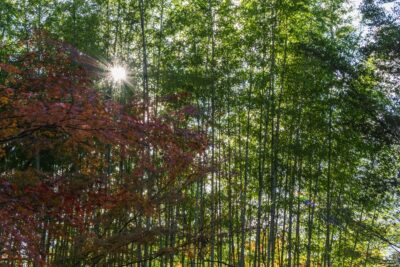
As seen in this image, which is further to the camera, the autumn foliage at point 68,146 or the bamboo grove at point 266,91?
the bamboo grove at point 266,91

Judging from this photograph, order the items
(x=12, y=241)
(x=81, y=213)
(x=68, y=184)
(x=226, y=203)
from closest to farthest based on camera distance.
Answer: (x=12, y=241) < (x=68, y=184) < (x=81, y=213) < (x=226, y=203)

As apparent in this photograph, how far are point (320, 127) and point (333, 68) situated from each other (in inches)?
71.5

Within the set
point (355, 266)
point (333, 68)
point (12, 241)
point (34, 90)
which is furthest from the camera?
point (355, 266)

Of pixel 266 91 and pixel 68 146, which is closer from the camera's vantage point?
pixel 68 146

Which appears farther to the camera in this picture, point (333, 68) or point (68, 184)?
point (333, 68)

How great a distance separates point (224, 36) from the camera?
361 inches

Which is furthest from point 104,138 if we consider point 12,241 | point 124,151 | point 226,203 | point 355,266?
point 355,266

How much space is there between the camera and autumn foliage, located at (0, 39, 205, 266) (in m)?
2.75

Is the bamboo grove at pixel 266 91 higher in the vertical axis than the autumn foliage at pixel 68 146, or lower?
higher

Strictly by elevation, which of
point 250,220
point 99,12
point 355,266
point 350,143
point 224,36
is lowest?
point 355,266

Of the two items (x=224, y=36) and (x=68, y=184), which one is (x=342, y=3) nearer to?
(x=224, y=36)

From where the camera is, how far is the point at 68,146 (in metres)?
3.62

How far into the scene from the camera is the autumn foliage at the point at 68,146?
2746 mm

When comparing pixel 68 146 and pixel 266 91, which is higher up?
pixel 266 91
